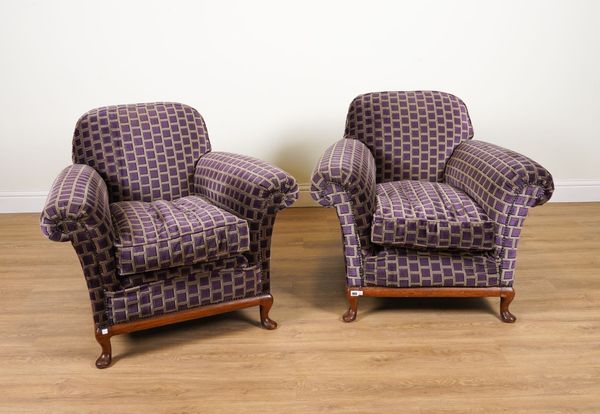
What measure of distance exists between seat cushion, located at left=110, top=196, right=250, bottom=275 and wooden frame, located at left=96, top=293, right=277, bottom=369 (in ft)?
0.68

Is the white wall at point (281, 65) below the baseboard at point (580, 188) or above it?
above

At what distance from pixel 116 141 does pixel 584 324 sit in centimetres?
210

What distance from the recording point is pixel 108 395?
2.02 m

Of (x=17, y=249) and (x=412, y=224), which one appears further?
(x=17, y=249)

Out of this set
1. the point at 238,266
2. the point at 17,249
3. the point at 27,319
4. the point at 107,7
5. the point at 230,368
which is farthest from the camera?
the point at 107,7

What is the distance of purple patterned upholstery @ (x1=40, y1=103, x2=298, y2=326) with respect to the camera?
2123 mm

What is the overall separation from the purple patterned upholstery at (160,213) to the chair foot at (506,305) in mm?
927

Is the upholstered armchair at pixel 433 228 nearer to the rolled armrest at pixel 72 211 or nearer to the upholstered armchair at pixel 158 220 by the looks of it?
the upholstered armchair at pixel 158 220

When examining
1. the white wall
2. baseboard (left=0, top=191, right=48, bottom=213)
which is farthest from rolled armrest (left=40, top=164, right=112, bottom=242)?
baseboard (left=0, top=191, right=48, bottom=213)

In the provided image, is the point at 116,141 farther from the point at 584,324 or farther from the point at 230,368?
Answer: the point at 584,324

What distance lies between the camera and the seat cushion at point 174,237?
2141 millimetres

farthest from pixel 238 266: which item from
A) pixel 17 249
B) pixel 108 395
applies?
pixel 17 249

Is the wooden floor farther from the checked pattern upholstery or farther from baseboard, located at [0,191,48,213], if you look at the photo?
baseboard, located at [0,191,48,213]

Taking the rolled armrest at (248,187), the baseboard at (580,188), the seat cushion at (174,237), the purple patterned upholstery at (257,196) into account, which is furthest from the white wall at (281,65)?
the seat cushion at (174,237)
